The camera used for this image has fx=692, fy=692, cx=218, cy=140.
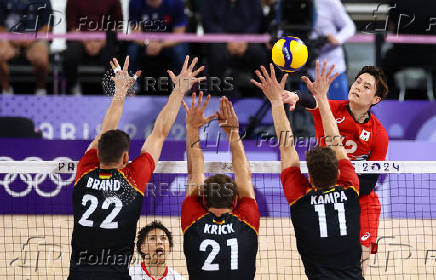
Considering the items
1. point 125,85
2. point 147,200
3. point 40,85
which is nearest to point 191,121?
point 125,85

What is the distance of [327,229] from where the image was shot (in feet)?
18.9

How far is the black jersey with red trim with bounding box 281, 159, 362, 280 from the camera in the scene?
576 centimetres

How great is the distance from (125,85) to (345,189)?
2.35 metres

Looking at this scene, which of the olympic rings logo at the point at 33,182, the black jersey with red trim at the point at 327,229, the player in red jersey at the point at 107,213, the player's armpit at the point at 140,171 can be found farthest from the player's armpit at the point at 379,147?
the olympic rings logo at the point at 33,182

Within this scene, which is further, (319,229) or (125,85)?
(125,85)

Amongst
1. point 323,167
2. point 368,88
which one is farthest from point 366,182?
point 323,167

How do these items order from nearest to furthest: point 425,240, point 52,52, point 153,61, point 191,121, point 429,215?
point 191,121
point 425,240
point 429,215
point 153,61
point 52,52

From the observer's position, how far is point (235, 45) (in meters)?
13.2

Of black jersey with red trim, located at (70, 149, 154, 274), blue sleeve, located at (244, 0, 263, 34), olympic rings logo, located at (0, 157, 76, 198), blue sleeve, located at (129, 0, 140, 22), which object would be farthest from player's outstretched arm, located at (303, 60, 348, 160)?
blue sleeve, located at (129, 0, 140, 22)

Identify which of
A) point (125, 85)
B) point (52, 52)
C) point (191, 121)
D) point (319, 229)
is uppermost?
point (52, 52)

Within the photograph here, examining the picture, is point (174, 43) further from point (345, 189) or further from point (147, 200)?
point (345, 189)

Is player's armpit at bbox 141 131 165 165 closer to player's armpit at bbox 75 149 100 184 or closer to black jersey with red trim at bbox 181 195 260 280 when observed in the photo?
player's armpit at bbox 75 149 100 184

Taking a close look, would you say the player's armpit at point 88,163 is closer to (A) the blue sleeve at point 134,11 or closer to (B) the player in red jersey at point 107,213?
(B) the player in red jersey at point 107,213

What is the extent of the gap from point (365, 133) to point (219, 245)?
109 inches
